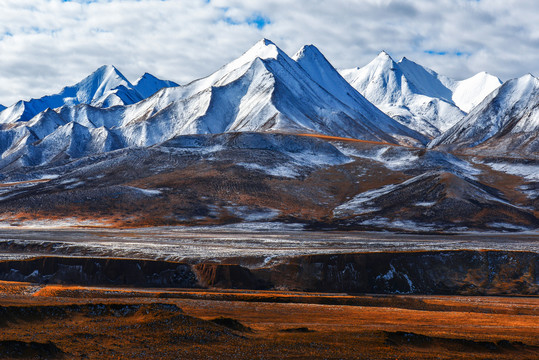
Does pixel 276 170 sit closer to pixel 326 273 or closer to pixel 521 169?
pixel 521 169

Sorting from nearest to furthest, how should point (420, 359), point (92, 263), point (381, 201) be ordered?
1. point (420, 359)
2. point (92, 263)
3. point (381, 201)

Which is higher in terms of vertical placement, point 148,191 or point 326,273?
point 148,191

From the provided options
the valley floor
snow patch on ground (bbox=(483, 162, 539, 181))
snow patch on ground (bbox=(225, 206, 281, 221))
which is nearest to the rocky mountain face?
the valley floor

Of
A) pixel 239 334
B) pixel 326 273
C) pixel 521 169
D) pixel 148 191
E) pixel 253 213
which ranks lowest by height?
pixel 326 273

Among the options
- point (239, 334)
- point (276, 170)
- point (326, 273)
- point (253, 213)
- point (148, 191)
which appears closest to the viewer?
point (239, 334)

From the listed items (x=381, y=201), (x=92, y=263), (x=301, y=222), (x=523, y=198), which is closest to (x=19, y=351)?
(x=92, y=263)

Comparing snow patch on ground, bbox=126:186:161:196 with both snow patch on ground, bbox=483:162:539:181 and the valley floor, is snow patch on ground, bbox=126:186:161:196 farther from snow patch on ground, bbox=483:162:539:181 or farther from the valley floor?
snow patch on ground, bbox=483:162:539:181

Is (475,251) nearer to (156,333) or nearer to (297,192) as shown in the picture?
(156,333)

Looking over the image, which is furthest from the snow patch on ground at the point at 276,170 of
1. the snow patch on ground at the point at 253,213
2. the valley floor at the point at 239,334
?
the valley floor at the point at 239,334

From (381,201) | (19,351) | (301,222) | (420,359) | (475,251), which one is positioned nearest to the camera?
(19,351)

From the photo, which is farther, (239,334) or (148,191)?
(148,191)

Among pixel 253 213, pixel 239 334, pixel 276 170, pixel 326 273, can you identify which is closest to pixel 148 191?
pixel 253 213
